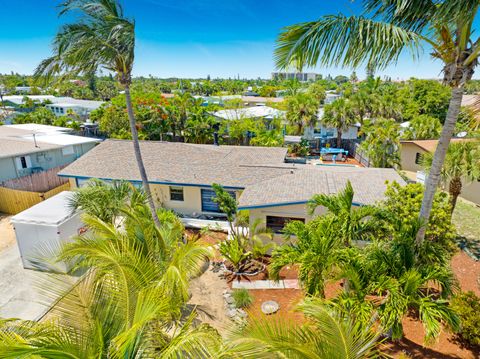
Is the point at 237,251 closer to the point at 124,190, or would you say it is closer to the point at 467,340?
the point at 124,190

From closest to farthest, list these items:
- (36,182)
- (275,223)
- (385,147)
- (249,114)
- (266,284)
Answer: (266,284), (275,223), (36,182), (385,147), (249,114)

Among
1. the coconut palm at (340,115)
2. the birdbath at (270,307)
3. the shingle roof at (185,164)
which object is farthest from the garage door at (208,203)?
the coconut palm at (340,115)

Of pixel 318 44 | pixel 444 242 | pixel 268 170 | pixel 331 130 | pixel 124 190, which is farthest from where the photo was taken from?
pixel 331 130

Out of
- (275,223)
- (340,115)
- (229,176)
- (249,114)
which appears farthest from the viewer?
(249,114)

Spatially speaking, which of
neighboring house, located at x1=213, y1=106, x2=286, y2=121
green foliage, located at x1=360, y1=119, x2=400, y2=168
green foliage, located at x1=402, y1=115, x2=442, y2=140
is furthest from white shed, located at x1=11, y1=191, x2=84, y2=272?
green foliage, located at x1=402, y1=115, x2=442, y2=140

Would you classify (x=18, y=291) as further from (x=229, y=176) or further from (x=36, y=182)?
(x=36, y=182)

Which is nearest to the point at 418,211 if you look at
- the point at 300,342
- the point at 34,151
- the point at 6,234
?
the point at 300,342

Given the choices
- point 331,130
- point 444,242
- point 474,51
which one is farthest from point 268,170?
point 331,130
